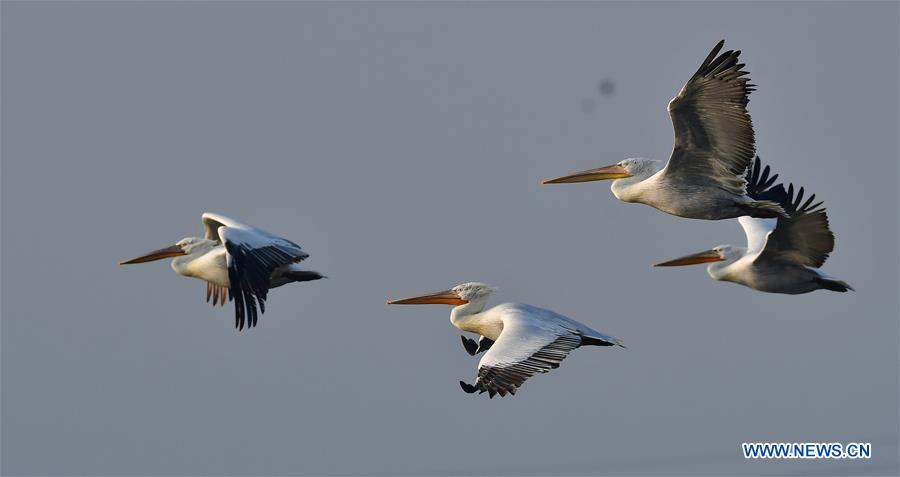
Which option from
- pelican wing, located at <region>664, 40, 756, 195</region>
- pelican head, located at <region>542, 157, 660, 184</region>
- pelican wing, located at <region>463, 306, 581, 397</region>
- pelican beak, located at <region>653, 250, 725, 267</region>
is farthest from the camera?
pelican beak, located at <region>653, 250, 725, 267</region>

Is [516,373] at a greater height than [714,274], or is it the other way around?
[714,274]

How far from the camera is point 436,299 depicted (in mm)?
17672

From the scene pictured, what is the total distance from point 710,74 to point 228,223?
6283mm

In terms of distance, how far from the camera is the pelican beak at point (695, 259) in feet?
61.6

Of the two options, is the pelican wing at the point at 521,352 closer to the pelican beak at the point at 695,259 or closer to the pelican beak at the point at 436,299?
the pelican beak at the point at 436,299

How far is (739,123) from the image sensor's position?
15.3m

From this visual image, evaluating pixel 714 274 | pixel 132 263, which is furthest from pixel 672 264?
pixel 132 263

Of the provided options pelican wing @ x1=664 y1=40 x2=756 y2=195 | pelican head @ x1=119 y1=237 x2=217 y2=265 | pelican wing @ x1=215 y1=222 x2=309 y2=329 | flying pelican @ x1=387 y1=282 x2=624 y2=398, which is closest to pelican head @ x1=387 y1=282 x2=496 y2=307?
flying pelican @ x1=387 y1=282 x2=624 y2=398

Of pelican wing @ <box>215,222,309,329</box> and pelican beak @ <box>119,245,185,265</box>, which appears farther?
pelican beak @ <box>119,245,185,265</box>

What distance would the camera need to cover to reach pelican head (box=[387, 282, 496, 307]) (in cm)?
1720

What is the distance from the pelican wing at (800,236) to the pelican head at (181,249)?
627 cm

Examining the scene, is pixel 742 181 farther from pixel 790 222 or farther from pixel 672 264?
pixel 672 264

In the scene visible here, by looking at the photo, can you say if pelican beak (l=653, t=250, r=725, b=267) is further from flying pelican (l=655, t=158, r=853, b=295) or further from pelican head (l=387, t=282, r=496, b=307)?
pelican head (l=387, t=282, r=496, b=307)

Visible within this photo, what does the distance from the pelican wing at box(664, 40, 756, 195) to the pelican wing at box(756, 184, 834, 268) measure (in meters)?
1.48
